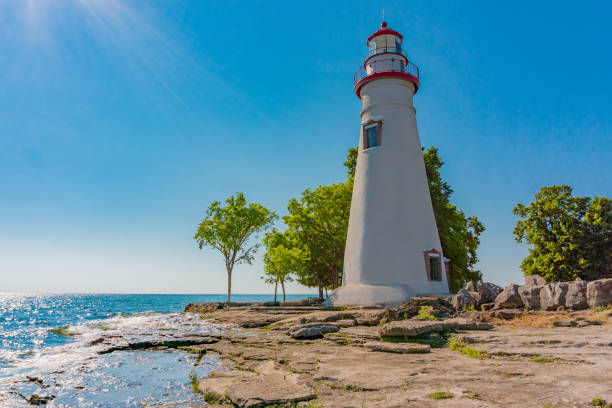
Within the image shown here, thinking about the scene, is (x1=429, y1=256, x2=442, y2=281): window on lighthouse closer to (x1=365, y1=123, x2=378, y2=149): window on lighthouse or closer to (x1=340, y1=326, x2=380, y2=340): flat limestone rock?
(x1=365, y1=123, x2=378, y2=149): window on lighthouse

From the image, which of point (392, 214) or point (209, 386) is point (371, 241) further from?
point (209, 386)

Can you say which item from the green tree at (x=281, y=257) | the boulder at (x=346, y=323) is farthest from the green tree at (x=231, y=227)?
the boulder at (x=346, y=323)

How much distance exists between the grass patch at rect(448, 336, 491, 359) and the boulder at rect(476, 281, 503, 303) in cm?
721

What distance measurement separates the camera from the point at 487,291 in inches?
604

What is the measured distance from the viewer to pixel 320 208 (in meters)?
28.7

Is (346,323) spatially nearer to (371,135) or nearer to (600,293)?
(600,293)

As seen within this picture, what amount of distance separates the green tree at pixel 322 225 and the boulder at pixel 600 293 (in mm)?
16899

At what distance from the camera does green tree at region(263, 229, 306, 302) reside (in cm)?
2861

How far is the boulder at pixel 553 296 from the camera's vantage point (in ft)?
41.1

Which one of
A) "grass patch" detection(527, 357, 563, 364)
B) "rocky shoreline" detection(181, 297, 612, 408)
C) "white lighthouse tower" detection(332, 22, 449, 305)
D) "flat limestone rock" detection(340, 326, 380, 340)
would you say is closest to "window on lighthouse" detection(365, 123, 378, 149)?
"white lighthouse tower" detection(332, 22, 449, 305)

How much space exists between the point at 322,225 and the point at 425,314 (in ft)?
53.8

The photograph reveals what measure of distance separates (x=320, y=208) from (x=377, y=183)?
9.40 meters

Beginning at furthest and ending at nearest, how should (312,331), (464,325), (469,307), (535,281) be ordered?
(535,281) → (469,307) → (312,331) → (464,325)

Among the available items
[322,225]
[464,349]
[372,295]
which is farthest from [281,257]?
[464,349]
